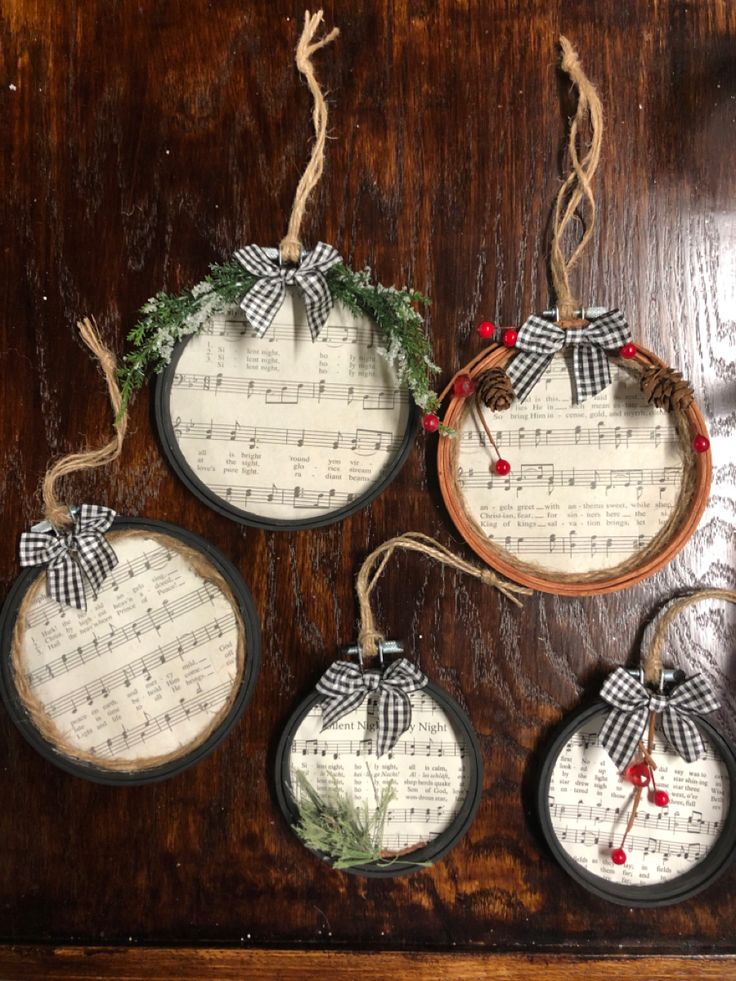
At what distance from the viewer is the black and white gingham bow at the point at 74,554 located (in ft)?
→ 3.89

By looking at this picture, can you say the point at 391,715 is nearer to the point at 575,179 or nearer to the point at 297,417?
the point at 297,417

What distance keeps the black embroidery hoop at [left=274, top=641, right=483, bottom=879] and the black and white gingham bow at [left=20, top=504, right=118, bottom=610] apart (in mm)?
383

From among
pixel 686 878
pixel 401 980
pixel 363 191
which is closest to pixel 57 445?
pixel 363 191

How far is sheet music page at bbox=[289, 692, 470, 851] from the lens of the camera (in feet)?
3.95

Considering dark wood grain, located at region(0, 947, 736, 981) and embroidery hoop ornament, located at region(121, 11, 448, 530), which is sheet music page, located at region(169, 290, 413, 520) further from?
dark wood grain, located at region(0, 947, 736, 981)

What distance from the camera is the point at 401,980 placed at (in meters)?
1.19

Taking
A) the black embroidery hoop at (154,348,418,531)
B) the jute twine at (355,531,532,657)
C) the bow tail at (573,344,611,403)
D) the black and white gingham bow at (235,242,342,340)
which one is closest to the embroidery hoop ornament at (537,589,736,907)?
the jute twine at (355,531,532,657)

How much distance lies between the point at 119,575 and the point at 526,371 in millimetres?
712

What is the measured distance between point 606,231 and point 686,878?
1021 millimetres

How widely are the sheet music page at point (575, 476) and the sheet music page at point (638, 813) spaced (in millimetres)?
283

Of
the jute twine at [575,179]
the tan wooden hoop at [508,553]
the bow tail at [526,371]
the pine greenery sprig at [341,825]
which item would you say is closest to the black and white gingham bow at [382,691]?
the pine greenery sprig at [341,825]

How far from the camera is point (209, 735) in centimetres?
121

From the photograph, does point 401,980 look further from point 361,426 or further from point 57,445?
point 57,445

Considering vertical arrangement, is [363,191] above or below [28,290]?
above
